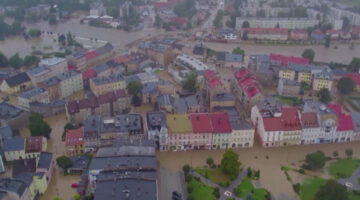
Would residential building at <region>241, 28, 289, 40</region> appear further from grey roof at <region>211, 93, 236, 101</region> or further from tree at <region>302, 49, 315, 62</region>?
grey roof at <region>211, 93, 236, 101</region>

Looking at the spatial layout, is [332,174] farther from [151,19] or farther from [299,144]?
[151,19]

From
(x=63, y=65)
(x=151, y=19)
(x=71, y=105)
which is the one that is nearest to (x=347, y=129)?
(x=71, y=105)

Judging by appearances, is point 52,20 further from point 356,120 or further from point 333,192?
point 333,192

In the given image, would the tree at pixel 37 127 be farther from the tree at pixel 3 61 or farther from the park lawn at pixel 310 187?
the tree at pixel 3 61

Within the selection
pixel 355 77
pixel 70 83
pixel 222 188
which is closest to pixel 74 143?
pixel 222 188

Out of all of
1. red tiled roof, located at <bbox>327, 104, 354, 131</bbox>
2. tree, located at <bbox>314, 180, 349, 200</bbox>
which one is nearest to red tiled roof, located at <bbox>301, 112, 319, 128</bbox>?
red tiled roof, located at <bbox>327, 104, 354, 131</bbox>

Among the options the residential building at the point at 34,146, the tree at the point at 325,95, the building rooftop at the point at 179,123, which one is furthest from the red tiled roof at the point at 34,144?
the tree at the point at 325,95
